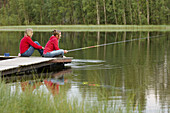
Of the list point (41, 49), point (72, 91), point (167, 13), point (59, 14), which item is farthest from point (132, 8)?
point (72, 91)

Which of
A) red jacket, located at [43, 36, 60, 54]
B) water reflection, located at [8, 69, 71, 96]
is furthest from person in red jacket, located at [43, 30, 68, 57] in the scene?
water reflection, located at [8, 69, 71, 96]

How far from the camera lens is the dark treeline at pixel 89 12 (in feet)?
284

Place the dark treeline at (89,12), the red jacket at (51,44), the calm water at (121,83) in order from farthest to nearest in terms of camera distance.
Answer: the dark treeline at (89,12) < the red jacket at (51,44) < the calm water at (121,83)

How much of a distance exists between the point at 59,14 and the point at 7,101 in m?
102

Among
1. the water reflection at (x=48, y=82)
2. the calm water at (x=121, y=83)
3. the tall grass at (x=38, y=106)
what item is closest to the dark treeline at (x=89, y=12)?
the calm water at (x=121, y=83)

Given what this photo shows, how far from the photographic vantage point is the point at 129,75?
39.6 ft

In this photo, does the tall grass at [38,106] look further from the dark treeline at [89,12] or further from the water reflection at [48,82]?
the dark treeline at [89,12]

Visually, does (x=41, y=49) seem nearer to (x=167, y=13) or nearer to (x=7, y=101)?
(x=7, y=101)

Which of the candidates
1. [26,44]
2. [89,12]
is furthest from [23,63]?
[89,12]

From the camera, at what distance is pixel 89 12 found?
95.4 m

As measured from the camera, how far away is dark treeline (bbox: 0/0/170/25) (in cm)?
8650

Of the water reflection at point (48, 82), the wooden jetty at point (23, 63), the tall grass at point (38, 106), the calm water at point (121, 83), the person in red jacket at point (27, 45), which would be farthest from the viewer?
the person in red jacket at point (27, 45)

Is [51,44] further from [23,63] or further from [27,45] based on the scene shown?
[23,63]

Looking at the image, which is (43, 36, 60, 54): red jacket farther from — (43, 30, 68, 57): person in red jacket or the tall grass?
the tall grass
